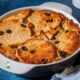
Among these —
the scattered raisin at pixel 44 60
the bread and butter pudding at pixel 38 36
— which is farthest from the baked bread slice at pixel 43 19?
the scattered raisin at pixel 44 60

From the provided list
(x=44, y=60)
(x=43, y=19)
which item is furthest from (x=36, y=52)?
(x=43, y=19)

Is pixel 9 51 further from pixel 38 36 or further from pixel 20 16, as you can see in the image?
pixel 20 16

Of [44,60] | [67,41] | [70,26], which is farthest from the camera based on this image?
[70,26]

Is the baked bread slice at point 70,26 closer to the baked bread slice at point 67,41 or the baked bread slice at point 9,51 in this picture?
the baked bread slice at point 67,41

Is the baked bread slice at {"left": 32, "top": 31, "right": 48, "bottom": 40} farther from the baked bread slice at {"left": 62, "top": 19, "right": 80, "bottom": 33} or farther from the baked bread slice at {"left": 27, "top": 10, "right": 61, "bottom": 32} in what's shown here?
the baked bread slice at {"left": 62, "top": 19, "right": 80, "bottom": 33}

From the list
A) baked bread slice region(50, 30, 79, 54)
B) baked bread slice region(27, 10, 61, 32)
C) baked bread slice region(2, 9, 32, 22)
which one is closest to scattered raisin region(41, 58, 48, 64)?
baked bread slice region(50, 30, 79, 54)

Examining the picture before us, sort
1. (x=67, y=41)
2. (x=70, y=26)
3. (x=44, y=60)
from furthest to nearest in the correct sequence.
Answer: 1. (x=70, y=26)
2. (x=67, y=41)
3. (x=44, y=60)

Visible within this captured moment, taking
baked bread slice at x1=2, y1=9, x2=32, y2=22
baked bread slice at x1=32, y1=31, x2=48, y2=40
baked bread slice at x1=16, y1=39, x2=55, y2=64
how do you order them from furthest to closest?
1. baked bread slice at x1=2, y1=9, x2=32, y2=22
2. baked bread slice at x1=32, y1=31, x2=48, y2=40
3. baked bread slice at x1=16, y1=39, x2=55, y2=64

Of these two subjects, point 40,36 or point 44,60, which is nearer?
point 44,60

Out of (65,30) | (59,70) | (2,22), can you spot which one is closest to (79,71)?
(59,70)
